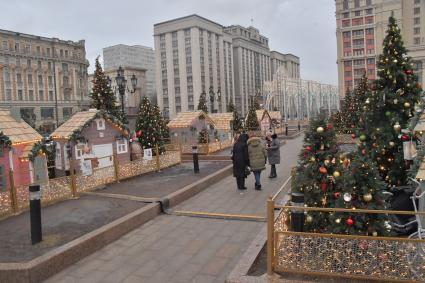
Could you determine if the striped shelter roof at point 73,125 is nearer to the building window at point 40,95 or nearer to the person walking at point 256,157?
the person walking at point 256,157

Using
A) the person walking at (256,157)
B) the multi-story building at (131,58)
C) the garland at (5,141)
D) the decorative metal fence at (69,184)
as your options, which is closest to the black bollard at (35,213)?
the decorative metal fence at (69,184)

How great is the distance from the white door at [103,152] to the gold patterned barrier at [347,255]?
9640 millimetres

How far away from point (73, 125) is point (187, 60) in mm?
97975

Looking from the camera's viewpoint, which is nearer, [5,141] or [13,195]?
[13,195]

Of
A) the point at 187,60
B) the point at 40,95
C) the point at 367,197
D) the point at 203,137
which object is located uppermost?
the point at 187,60

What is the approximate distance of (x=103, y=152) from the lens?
13.9 metres

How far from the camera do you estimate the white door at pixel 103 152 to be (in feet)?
44.2

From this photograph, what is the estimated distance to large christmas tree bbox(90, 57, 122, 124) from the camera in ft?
65.9

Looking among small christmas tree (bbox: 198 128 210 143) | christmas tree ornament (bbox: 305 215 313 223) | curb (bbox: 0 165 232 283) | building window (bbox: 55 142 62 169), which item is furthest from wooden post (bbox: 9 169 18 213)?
small christmas tree (bbox: 198 128 210 143)

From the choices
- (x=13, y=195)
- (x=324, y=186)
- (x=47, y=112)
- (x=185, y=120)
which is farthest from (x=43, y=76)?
(x=324, y=186)

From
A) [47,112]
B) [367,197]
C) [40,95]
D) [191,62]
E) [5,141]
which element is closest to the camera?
[367,197]

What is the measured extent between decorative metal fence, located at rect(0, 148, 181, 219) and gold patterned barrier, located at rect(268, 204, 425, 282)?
20.9 ft

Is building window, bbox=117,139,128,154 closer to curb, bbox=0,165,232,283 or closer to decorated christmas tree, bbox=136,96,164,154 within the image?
decorated christmas tree, bbox=136,96,164,154

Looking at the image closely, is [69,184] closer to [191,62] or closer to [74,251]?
[74,251]
